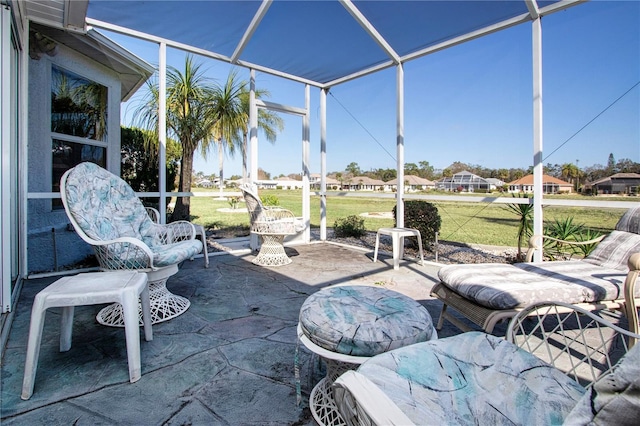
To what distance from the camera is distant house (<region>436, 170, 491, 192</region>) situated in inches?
165

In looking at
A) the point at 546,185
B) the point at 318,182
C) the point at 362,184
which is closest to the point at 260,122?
the point at 318,182

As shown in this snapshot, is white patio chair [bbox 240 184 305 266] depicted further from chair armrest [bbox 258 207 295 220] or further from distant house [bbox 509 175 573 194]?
distant house [bbox 509 175 573 194]

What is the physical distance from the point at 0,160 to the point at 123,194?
2.70ft

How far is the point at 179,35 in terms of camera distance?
13.5ft

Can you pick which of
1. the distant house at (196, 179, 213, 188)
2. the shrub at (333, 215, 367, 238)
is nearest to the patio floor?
the distant house at (196, 179, 213, 188)

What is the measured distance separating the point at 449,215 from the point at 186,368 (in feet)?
14.2

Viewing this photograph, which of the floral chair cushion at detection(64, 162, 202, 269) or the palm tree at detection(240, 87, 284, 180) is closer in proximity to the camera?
the floral chair cushion at detection(64, 162, 202, 269)

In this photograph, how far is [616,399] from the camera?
0.63m

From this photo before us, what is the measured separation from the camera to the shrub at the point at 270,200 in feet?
18.6

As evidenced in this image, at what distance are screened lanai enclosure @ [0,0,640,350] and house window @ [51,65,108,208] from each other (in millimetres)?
16

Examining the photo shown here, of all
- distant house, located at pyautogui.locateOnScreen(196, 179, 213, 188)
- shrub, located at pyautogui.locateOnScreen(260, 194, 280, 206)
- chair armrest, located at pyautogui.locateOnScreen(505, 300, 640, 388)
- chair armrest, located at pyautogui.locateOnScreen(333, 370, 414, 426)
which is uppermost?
distant house, located at pyautogui.locateOnScreen(196, 179, 213, 188)

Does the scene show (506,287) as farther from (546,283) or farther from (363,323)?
(363,323)

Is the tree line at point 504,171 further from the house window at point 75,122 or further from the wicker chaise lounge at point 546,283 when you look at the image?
the house window at point 75,122

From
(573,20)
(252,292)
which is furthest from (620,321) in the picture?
(252,292)
